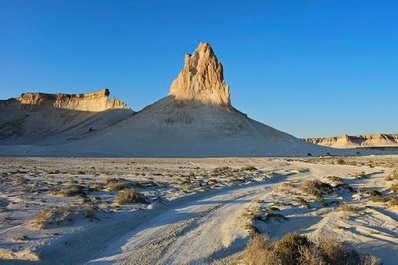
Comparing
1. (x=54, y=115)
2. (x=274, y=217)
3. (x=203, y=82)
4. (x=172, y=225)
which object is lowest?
(x=172, y=225)

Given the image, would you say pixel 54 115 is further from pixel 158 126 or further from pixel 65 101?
pixel 158 126

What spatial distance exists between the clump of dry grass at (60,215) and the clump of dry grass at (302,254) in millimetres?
6276

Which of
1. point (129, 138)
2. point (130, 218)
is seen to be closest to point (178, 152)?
point (129, 138)

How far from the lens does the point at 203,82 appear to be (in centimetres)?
8975

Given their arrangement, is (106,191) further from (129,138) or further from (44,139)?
(44,139)

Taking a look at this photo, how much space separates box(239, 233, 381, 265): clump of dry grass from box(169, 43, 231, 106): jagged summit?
80.5 m

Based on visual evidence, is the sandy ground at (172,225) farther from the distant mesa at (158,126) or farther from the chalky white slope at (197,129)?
the chalky white slope at (197,129)

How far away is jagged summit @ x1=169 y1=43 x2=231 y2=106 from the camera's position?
87.1 meters

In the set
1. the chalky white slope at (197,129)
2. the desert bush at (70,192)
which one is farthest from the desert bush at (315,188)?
the chalky white slope at (197,129)

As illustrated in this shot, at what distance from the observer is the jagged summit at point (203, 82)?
87.1 m

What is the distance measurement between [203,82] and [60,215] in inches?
3243

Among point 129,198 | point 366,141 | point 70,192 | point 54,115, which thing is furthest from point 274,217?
point 366,141

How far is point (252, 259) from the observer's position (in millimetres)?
5996

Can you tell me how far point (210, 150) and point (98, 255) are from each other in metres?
60.6
